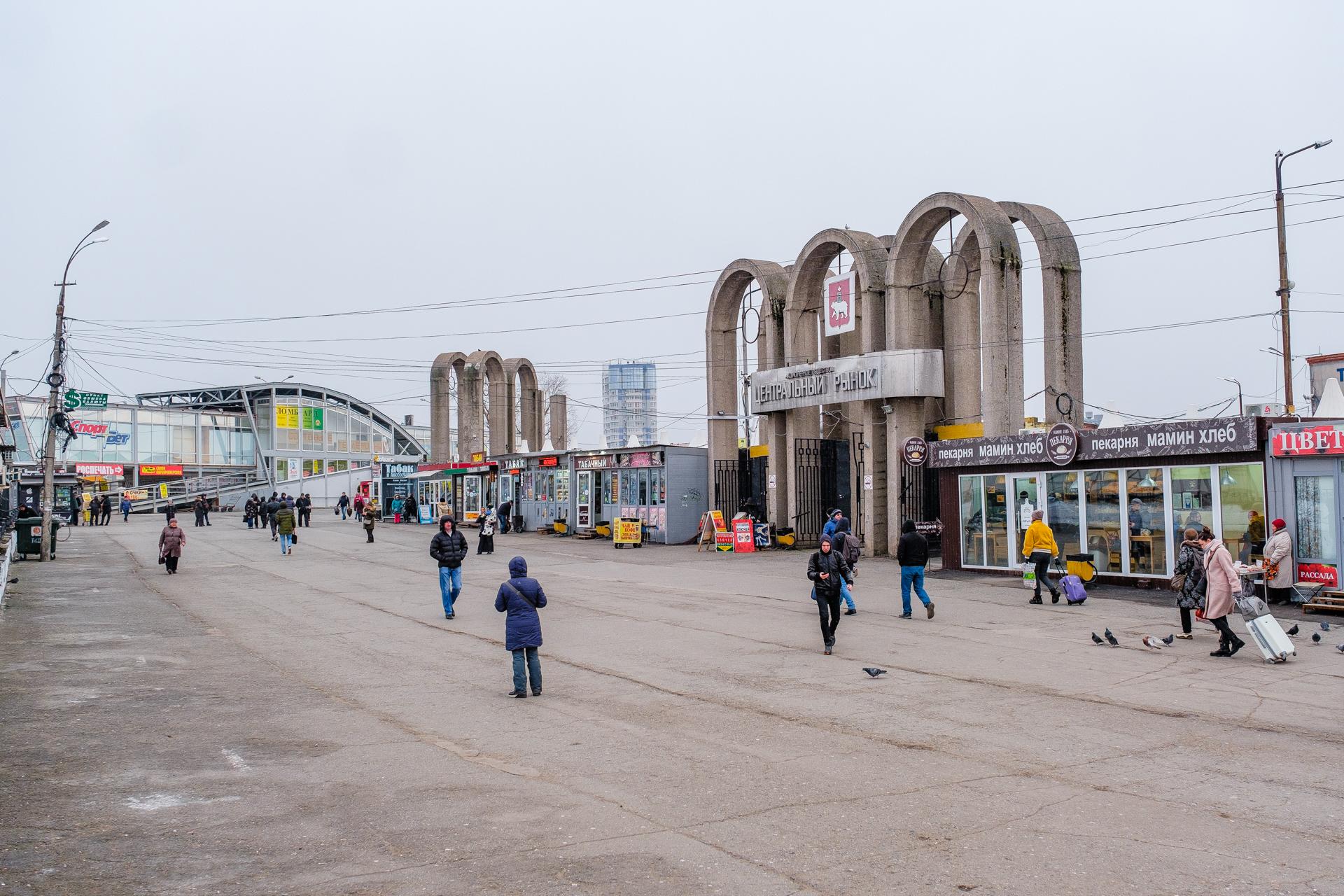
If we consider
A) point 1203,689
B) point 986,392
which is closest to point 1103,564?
point 986,392

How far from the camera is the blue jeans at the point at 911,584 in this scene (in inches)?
711

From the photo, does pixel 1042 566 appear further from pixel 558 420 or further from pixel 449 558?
pixel 558 420

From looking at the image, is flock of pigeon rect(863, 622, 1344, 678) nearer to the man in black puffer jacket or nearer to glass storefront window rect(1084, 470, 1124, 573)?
glass storefront window rect(1084, 470, 1124, 573)

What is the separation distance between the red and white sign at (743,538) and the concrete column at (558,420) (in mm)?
26933

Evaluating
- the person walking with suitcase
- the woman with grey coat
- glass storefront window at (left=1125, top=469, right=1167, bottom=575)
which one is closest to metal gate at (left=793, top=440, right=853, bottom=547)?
glass storefront window at (left=1125, top=469, right=1167, bottom=575)

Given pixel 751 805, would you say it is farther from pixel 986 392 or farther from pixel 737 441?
pixel 737 441

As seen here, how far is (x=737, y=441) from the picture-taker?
38969 millimetres

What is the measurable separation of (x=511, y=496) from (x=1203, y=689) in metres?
38.4

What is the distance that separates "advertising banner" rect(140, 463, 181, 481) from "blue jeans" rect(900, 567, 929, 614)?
81022 mm

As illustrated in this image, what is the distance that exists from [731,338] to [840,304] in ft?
20.1

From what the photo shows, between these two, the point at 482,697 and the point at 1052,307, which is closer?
the point at 482,697

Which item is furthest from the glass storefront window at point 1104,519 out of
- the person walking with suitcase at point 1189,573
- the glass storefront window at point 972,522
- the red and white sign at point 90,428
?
the red and white sign at point 90,428

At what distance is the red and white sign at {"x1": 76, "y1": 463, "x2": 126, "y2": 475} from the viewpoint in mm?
81125

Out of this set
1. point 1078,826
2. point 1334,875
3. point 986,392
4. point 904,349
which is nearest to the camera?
point 1334,875
